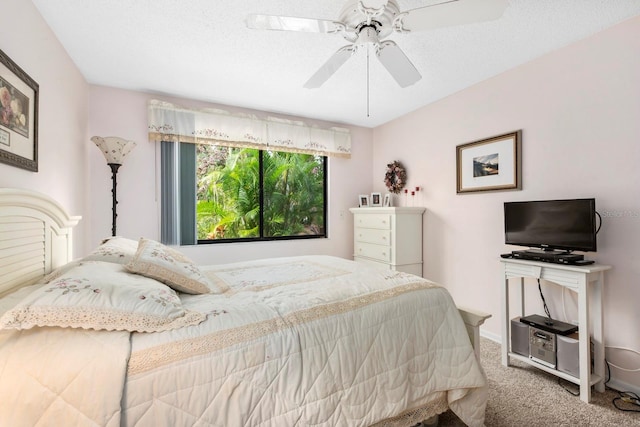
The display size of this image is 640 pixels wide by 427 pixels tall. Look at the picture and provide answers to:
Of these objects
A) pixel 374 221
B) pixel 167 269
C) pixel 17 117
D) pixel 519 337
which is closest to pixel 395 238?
pixel 374 221

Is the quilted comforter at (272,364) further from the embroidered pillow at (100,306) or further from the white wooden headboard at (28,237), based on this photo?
the white wooden headboard at (28,237)

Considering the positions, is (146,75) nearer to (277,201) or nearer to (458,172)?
(277,201)

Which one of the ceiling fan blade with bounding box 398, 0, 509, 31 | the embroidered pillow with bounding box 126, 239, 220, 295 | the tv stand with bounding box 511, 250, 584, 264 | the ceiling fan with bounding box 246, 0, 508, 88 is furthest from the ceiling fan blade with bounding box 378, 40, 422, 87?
the embroidered pillow with bounding box 126, 239, 220, 295

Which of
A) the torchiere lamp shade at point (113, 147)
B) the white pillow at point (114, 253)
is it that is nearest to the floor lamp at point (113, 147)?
the torchiere lamp shade at point (113, 147)

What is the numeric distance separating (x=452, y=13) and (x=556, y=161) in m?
1.69

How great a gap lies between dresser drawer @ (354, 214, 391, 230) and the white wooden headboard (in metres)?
2.93

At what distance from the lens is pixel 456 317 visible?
5.52ft

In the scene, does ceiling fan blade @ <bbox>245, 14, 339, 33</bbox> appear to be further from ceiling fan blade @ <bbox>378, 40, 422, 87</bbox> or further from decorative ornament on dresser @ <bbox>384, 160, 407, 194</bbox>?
decorative ornament on dresser @ <bbox>384, 160, 407, 194</bbox>

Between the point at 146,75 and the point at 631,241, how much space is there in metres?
4.03

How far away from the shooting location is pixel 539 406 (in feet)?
6.31

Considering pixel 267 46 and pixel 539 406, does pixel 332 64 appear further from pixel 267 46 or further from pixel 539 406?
pixel 539 406

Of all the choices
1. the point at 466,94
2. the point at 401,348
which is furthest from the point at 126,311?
the point at 466,94

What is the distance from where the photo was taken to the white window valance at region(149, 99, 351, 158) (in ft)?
10.7

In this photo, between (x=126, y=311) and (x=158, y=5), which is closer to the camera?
(x=126, y=311)
